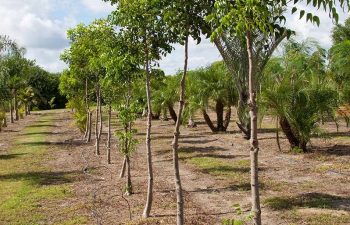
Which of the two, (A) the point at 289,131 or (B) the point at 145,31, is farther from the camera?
(A) the point at 289,131

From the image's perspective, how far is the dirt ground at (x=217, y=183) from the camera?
404 inches

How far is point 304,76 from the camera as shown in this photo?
17.7 metres

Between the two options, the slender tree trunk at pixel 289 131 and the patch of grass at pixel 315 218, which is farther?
the slender tree trunk at pixel 289 131

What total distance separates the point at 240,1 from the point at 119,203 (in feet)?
26.3

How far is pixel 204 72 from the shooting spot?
2609 cm

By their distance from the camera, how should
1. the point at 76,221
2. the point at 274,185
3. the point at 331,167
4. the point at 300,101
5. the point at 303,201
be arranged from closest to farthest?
1. the point at 76,221
2. the point at 303,201
3. the point at 274,185
4. the point at 331,167
5. the point at 300,101

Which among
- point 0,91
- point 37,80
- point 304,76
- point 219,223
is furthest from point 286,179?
point 37,80

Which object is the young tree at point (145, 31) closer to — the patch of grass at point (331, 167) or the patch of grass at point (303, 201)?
the patch of grass at point (303, 201)

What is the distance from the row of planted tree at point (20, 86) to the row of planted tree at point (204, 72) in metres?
3.68

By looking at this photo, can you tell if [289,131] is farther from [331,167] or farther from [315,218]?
[315,218]

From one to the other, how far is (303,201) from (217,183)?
3220 millimetres

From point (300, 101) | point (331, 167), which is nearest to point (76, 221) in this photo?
point (331, 167)

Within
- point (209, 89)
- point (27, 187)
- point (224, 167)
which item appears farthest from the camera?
→ point (209, 89)

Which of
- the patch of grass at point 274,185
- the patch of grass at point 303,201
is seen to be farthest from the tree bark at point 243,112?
the patch of grass at point 303,201
